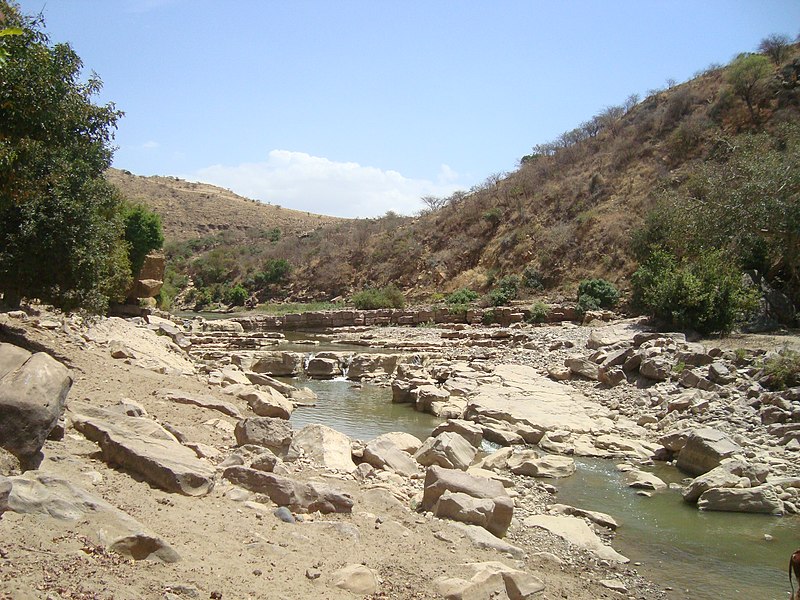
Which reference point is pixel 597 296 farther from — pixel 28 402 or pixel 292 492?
pixel 28 402

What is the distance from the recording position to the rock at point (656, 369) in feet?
48.5

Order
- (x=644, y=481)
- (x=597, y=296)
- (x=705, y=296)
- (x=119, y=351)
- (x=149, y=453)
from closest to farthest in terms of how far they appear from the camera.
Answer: (x=149, y=453) → (x=644, y=481) → (x=119, y=351) → (x=705, y=296) → (x=597, y=296)

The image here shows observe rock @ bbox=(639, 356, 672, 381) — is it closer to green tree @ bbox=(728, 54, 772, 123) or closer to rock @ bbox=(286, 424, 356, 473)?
rock @ bbox=(286, 424, 356, 473)

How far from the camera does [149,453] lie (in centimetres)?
582

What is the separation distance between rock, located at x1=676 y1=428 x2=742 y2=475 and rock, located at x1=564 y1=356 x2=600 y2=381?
6288mm

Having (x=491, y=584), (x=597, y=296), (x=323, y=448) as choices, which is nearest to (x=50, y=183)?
(x=323, y=448)

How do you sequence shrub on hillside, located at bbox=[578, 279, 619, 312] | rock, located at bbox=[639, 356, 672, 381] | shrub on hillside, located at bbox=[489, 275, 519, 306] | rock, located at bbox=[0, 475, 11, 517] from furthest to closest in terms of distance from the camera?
shrub on hillside, located at bbox=[489, 275, 519, 306], shrub on hillside, located at bbox=[578, 279, 619, 312], rock, located at bbox=[639, 356, 672, 381], rock, located at bbox=[0, 475, 11, 517]

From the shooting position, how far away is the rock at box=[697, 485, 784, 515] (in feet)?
27.2

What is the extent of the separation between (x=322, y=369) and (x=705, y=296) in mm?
11709

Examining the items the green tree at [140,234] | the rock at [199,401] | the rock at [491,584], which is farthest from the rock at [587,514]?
the green tree at [140,234]

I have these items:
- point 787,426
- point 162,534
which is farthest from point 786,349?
point 162,534

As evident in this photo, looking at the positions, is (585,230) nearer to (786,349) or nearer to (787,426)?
(786,349)

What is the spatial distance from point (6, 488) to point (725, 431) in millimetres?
11302

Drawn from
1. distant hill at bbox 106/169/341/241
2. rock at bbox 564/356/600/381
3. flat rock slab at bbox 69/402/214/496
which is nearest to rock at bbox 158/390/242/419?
flat rock slab at bbox 69/402/214/496
